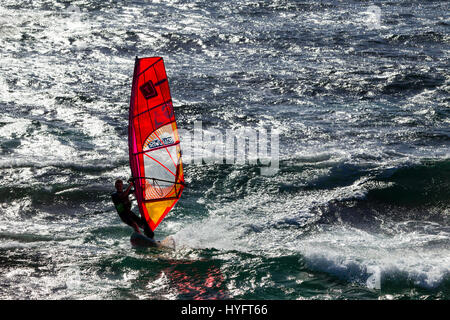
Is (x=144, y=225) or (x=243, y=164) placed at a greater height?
(x=144, y=225)

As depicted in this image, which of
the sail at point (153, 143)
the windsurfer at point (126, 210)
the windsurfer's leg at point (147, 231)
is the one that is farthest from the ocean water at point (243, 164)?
the sail at point (153, 143)

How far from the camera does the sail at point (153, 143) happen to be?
436 inches

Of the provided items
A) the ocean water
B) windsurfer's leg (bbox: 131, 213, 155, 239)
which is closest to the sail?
windsurfer's leg (bbox: 131, 213, 155, 239)

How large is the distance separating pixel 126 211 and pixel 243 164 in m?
5.62

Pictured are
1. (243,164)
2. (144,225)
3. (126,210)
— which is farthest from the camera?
(243,164)

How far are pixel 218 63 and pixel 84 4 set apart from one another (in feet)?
39.5

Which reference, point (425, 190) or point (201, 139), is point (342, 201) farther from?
point (201, 139)

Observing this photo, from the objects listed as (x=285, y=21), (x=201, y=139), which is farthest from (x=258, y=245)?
(x=285, y=21)

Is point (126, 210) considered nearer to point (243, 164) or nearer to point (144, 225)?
point (144, 225)

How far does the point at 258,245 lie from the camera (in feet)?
40.0

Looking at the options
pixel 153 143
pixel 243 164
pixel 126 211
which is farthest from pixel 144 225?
pixel 243 164

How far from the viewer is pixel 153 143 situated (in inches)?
453

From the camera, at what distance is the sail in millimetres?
11086

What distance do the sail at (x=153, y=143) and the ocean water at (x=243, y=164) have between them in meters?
1.09
